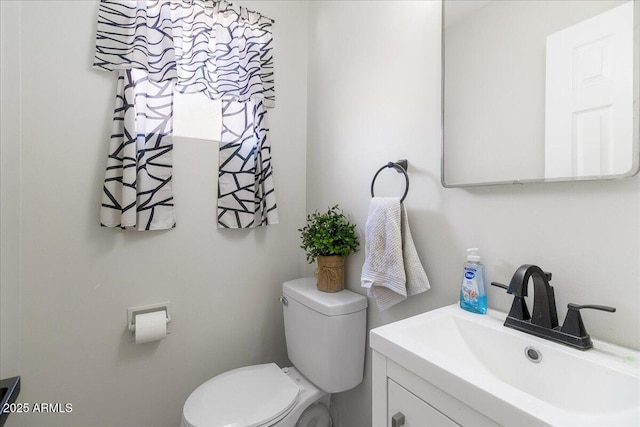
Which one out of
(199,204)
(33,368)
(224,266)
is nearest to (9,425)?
(33,368)

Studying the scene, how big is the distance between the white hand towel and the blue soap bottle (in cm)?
15

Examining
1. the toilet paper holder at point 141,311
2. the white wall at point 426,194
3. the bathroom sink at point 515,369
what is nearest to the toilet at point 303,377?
the white wall at point 426,194

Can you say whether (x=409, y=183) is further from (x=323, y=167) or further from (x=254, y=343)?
(x=254, y=343)

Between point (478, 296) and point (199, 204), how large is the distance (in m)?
1.25

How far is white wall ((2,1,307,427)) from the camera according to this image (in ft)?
3.73

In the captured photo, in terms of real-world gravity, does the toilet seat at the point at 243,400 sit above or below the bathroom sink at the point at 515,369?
below

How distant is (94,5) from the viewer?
1222mm

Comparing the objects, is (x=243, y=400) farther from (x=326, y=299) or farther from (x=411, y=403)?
(x=411, y=403)

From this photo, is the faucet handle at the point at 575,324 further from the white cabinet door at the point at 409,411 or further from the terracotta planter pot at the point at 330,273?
the terracotta planter pot at the point at 330,273

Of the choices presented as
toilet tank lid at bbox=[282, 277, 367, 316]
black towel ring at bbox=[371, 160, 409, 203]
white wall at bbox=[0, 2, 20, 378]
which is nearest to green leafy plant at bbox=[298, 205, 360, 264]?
toilet tank lid at bbox=[282, 277, 367, 316]

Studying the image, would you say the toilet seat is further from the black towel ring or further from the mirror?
the mirror

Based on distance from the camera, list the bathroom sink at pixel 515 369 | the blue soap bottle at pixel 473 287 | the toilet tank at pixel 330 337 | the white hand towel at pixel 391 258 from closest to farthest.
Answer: the bathroom sink at pixel 515 369
the blue soap bottle at pixel 473 287
the white hand towel at pixel 391 258
the toilet tank at pixel 330 337

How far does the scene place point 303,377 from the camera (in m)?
1.36

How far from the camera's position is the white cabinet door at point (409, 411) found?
0.61 metres
